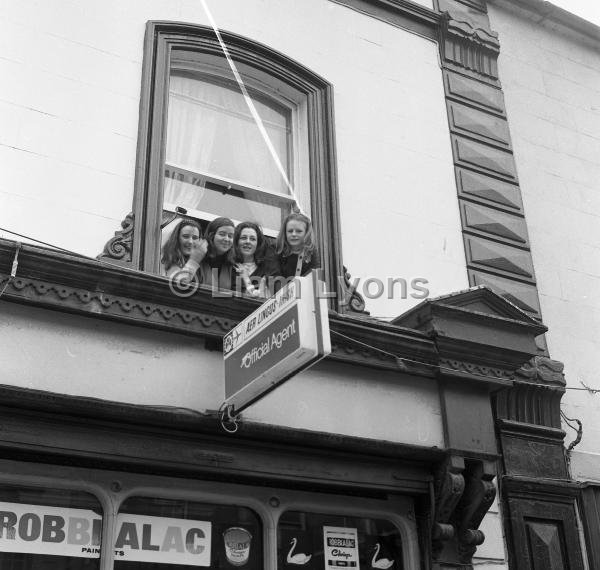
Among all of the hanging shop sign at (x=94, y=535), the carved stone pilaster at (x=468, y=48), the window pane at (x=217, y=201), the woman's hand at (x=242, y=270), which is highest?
the carved stone pilaster at (x=468, y=48)

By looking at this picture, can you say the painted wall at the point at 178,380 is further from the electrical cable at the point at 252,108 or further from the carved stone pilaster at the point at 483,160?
the electrical cable at the point at 252,108

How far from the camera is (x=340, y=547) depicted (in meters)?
6.20

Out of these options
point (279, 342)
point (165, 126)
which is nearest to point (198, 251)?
point (165, 126)

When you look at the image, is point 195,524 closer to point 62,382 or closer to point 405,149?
point 62,382

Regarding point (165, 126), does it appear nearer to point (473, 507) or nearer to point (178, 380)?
point (178, 380)

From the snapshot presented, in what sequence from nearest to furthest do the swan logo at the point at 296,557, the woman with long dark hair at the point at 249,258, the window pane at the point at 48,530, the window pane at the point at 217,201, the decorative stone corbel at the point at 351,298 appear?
the window pane at the point at 48,530
the swan logo at the point at 296,557
the woman with long dark hair at the point at 249,258
the decorative stone corbel at the point at 351,298
the window pane at the point at 217,201

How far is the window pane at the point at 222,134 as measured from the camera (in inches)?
294

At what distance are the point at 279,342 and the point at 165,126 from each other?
8.99 feet

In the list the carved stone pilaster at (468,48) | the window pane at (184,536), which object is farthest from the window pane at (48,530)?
the carved stone pilaster at (468,48)

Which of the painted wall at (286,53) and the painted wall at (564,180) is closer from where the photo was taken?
the painted wall at (286,53)

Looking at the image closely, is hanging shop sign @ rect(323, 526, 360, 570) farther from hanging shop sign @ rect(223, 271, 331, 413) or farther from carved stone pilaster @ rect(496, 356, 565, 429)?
carved stone pilaster @ rect(496, 356, 565, 429)

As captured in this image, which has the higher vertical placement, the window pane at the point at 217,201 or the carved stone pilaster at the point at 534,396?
the window pane at the point at 217,201

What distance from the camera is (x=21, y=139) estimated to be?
6.25 meters

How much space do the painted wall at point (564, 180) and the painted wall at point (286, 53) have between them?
105cm
